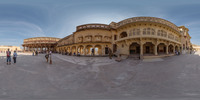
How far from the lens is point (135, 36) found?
13695mm

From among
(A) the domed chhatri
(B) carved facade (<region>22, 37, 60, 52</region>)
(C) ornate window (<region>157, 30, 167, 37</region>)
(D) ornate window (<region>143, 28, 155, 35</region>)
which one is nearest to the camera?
(D) ornate window (<region>143, 28, 155, 35</region>)

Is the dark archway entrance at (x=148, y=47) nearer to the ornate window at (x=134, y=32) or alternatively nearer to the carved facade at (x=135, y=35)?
the carved facade at (x=135, y=35)

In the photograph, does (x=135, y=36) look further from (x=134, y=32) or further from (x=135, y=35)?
(x=134, y=32)

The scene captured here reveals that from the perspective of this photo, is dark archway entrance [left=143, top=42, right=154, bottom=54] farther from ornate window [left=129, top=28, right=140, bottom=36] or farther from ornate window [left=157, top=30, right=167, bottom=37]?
ornate window [left=129, top=28, right=140, bottom=36]

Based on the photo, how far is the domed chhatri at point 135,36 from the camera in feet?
45.4

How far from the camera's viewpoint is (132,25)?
1473 cm

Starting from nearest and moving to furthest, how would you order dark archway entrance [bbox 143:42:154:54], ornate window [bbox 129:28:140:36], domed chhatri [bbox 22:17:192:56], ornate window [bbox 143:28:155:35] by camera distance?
ornate window [bbox 143:28:155:35] → domed chhatri [bbox 22:17:192:56] → ornate window [bbox 129:28:140:36] → dark archway entrance [bbox 143:42:154:54]

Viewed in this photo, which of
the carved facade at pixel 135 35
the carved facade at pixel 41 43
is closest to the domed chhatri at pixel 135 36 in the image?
the carved facade at pixel 135 35

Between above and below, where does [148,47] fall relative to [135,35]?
below

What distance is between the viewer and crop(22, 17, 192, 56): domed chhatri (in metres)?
13.8

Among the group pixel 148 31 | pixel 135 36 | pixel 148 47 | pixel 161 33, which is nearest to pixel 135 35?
pixel 135 36

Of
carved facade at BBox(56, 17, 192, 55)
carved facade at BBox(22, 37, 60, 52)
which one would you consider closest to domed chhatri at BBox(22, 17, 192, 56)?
carved facade at BBox(56, 17, 192, 55)

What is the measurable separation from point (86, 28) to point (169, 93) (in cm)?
2007

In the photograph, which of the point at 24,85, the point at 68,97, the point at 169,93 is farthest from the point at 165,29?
the point at 24,85
